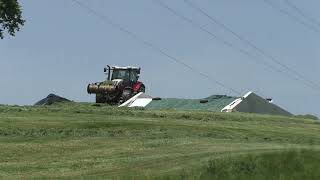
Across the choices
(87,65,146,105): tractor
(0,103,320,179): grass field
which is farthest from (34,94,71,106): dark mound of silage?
(0,103,320,179): grass field

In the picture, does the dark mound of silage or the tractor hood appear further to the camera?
the dark mound of silage

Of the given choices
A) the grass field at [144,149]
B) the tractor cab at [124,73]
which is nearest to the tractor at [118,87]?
the tractor cab at [124,73]

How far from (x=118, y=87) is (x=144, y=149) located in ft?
114

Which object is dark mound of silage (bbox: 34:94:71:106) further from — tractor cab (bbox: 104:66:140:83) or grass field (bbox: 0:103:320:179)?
grass field (bbox: 0:103:320:179)

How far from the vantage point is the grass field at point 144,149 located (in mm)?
15633

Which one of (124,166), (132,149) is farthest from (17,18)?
(124,166)

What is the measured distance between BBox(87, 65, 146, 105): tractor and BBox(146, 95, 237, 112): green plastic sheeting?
2.44 metres

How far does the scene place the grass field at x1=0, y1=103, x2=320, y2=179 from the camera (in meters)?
15.6

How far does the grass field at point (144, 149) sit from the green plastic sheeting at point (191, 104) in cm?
1771

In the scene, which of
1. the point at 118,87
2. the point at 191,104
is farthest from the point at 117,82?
the point at 191,104

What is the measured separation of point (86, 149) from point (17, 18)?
2066 centimetres

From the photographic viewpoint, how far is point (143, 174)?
14969mm

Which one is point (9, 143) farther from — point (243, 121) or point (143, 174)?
point (243, 121)

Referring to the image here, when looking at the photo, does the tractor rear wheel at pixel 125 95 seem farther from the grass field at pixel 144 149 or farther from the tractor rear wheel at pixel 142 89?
the grass field at pixel 144 149
